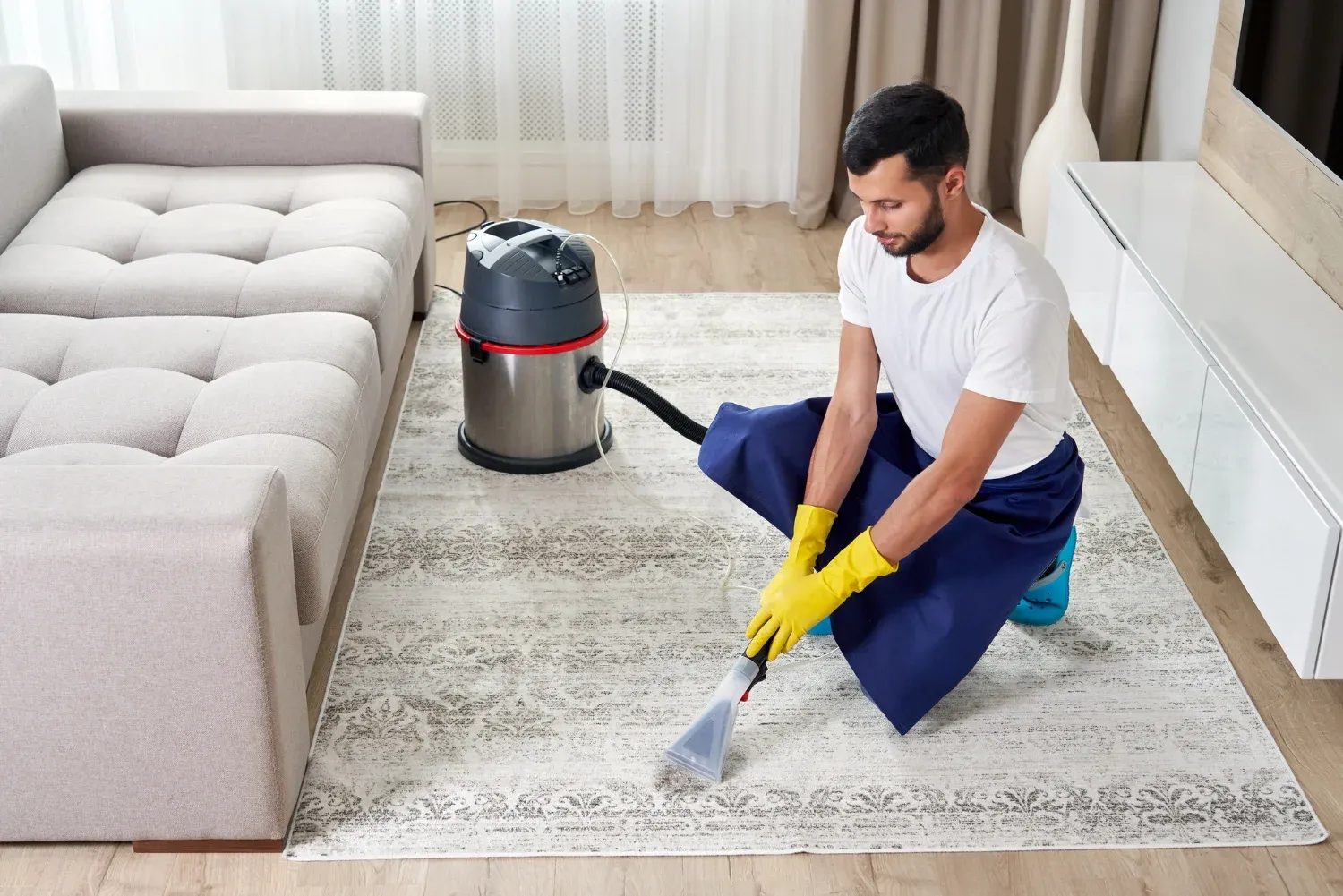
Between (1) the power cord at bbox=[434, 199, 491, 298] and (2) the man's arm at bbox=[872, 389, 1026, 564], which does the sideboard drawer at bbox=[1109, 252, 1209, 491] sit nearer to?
(2) the man's arm at bbox=[872, 389, 1026, 564]

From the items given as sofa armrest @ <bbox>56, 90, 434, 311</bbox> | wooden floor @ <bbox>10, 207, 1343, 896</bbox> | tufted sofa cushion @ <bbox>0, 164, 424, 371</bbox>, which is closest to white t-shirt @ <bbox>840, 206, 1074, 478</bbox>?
wooden floor @ <bbox>10, 207, 1343, 896</bbox>

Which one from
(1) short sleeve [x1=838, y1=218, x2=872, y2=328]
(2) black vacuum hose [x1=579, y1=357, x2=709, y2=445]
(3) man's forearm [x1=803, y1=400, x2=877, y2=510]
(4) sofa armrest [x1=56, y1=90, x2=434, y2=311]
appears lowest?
(2) black vacuum hose [x1=579, y1=357, x2=709, y2=445]

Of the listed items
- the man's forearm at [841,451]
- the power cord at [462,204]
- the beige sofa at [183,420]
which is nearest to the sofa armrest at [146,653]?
the beige sofa at [183,420]

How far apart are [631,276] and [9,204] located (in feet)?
5.07

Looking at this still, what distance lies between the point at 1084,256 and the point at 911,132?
1.47 metres

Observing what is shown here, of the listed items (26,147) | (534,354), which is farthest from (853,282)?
(26,147)

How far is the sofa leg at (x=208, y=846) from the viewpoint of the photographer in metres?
1.90

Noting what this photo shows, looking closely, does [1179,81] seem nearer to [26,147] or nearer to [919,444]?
[919,444]

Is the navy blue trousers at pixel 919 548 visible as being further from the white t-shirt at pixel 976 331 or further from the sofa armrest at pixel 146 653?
the sofa armrest at pixel 146 653

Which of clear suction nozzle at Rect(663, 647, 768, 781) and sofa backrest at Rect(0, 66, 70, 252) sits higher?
sofa backrest at Rect(0, 66, 70, 252)

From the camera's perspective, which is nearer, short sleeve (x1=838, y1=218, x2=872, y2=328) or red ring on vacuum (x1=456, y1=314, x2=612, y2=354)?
short sleeve (x1=838, y1=218, x2=872, y2=328)

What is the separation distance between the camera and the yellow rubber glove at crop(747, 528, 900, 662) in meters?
2.01

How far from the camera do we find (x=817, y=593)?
2043mm

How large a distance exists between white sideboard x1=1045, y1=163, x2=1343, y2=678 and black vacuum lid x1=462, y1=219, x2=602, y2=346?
43.1 inches
